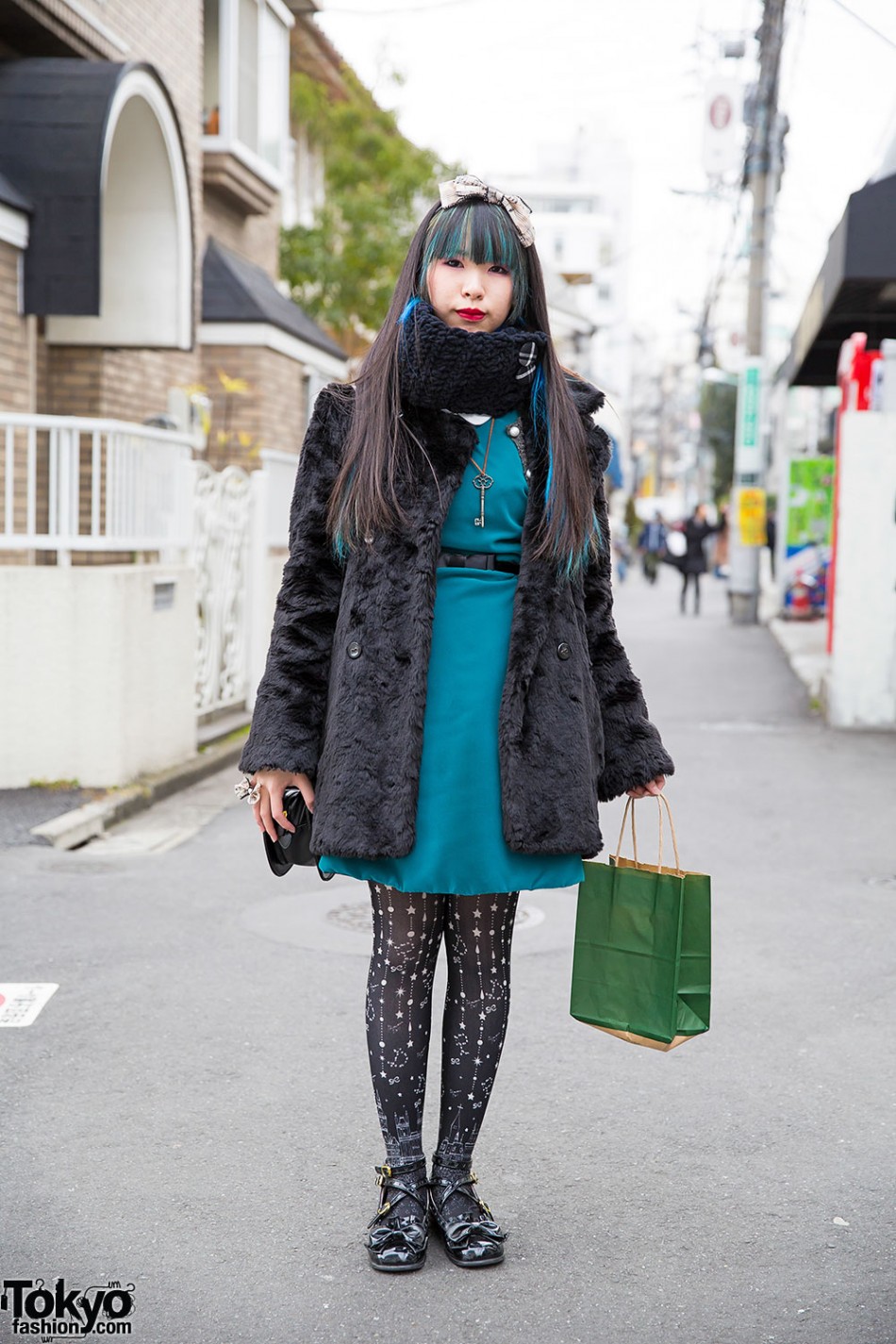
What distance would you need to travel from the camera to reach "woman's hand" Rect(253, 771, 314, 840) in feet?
9.30

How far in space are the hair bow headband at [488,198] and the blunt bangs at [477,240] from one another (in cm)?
1

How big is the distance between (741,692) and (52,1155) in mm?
11000

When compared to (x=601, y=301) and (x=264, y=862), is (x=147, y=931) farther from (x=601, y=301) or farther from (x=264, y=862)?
(x=601, y=301)

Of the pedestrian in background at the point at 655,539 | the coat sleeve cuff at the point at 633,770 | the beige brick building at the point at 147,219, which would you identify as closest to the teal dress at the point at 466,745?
the coat sleeve cuff at the point at 633,770

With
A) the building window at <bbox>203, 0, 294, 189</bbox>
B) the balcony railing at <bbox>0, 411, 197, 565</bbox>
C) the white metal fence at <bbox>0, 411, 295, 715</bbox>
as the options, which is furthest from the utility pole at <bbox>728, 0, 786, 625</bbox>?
the balcony railing at <bbox>0, 411, 197, 565</bbox>

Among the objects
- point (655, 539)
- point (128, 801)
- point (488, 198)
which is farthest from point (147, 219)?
point (655, 539)

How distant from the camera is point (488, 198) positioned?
2.86 m

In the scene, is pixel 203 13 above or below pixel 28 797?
above

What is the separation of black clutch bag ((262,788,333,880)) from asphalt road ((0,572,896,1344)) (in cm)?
79

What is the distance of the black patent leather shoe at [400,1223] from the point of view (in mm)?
2900

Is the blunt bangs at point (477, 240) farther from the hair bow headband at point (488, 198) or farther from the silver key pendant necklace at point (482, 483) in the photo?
the silver key pendant necklace at point (482, 483)

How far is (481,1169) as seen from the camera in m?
3.43

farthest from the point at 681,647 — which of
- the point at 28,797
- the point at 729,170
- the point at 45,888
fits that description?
the point at 45,888

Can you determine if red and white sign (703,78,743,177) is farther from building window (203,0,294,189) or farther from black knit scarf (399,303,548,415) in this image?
black knit scarf (399,303,548,415)
